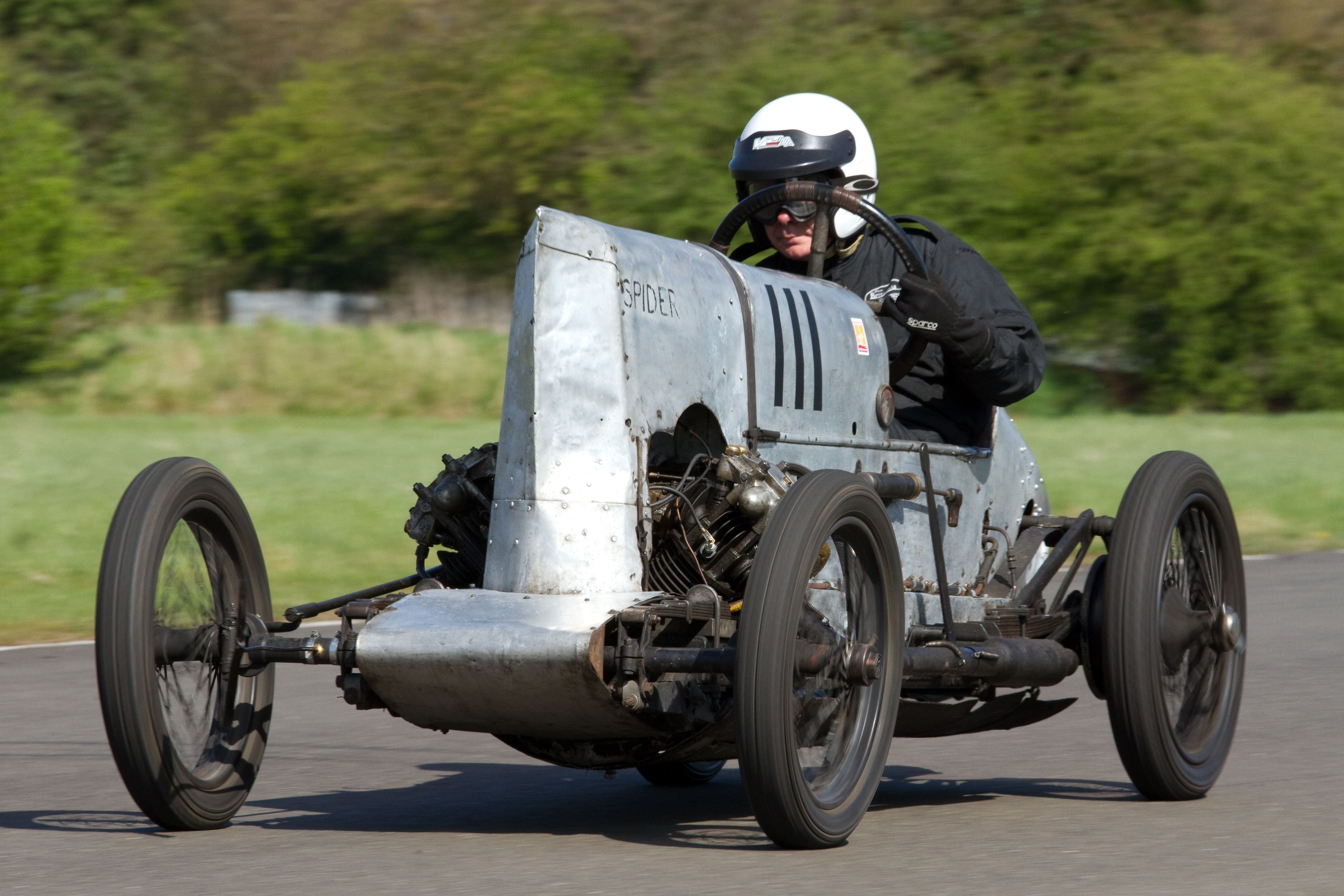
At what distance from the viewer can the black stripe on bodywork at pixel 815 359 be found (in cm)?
518

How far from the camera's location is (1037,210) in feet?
104

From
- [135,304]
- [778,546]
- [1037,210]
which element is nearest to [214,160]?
[135,304]

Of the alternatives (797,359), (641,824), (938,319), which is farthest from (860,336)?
(641,824)

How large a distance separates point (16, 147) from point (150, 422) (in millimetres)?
10065

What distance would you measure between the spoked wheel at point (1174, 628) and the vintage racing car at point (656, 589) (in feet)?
0.04

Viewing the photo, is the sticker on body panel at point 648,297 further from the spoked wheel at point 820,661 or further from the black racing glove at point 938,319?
the black racing glove at point 938,319

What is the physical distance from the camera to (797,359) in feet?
16.8

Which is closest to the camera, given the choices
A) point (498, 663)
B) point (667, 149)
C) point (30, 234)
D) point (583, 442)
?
point (498, 663)

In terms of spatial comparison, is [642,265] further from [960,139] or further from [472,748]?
[960,139]

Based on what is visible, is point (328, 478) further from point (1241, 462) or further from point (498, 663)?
point (498, 663)

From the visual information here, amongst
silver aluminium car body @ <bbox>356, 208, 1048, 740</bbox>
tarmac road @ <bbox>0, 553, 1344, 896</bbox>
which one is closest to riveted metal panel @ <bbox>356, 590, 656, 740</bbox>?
silver aluminium car body @ <bbox>356, 208, 1048, 740</bbox>

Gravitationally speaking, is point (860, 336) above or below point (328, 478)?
above

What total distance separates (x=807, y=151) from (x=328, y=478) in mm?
11786

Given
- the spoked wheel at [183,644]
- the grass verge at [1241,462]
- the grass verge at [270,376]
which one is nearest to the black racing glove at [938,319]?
the spoked wheel at [183,644]
